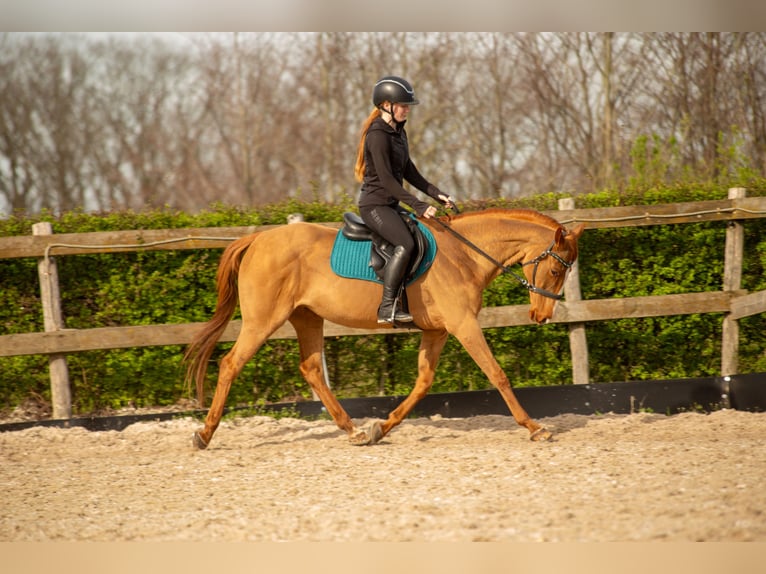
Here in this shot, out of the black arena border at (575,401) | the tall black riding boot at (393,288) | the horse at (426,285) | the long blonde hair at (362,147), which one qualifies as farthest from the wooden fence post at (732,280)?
the long blonde hair at (362,147)

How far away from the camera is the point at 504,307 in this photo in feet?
23.7

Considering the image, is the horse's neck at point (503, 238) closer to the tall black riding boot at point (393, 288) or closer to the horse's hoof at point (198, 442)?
the tall black riding boot at point (393, 288)

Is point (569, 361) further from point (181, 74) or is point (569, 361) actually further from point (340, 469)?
point (181, 74)

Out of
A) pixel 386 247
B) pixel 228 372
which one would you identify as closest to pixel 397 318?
pixel 386 247

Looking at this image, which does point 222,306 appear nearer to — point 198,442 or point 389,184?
point 198,442

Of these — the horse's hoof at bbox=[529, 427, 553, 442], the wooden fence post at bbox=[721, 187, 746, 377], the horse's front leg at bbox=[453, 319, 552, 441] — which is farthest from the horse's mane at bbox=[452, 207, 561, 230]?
the wooden fence post at bbox=[721, 187, 746, 377]

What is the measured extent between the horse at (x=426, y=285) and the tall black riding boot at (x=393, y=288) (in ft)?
0.49

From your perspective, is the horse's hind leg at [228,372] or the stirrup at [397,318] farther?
the horse's hind leg at [228,372]

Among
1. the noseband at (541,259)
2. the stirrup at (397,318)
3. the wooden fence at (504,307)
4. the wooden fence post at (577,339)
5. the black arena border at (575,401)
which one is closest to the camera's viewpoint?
the stirrup at (397,318)

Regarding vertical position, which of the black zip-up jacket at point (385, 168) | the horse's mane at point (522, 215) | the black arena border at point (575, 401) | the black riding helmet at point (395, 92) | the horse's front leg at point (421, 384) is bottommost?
the black arena border at point (575, 401)

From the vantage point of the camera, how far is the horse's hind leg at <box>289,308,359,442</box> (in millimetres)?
6555

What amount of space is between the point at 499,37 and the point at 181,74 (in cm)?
1058

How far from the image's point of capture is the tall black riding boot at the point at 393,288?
5887 mm

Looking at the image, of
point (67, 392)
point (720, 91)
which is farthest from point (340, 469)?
point (720, 91)
